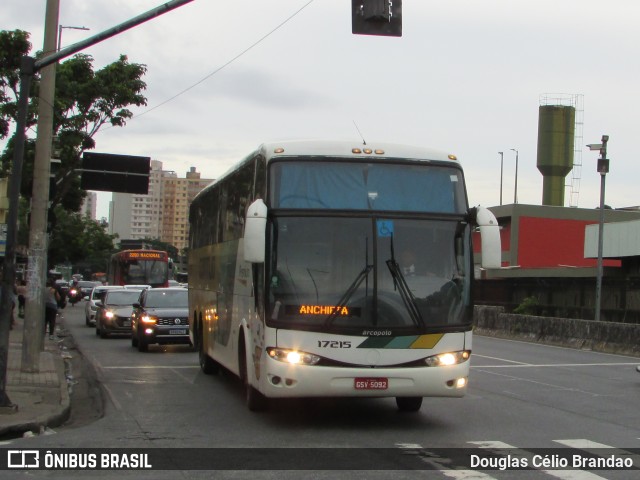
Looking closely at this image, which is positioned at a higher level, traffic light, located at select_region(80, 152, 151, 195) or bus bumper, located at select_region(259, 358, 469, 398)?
traffic light, located at select_region(80, 152, 151, 195)

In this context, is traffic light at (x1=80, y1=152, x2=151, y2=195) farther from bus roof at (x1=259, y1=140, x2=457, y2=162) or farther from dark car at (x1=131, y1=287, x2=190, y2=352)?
bus roof at (x1=259, y1=140, x2=457, y2=162)

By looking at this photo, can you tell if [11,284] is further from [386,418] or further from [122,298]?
[122,298]

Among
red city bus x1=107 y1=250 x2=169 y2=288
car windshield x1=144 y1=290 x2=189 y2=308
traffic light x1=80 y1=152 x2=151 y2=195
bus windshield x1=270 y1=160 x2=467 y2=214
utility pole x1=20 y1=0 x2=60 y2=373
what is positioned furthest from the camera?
red city bus x1=107 y1=250 x2=169 y2=288

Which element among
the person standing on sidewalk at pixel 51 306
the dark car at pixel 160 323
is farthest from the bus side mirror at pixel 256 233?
the person standing on sidewalk at pixel 51 306

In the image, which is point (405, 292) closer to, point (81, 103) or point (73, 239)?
point (81, 103)

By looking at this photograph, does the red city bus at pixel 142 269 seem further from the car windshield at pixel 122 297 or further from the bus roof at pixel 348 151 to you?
the bus roof at pixel 348 151

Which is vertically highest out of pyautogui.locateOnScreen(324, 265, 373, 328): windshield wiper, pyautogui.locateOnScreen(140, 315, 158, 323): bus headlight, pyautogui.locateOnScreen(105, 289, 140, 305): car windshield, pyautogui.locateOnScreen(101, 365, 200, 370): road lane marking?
pyautogui.locateOnScreen(324, 265, 373, 328): windshield wiper

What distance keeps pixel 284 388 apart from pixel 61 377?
6545 mm

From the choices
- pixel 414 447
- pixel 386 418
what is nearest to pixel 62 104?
pixel 386 418

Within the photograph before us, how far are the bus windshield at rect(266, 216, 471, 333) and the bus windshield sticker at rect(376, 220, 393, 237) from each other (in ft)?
0.04

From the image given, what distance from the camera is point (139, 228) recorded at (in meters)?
199

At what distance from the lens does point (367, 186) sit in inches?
441

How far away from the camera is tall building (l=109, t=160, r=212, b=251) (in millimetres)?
172500

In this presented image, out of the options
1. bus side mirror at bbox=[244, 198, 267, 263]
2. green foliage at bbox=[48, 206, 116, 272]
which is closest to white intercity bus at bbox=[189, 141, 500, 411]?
bus side mirror at bbox=[244, 198, 267, 263]
